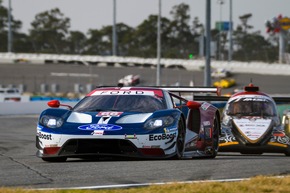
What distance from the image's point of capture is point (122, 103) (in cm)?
1166

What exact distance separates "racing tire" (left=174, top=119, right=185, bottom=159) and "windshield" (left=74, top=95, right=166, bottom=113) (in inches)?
17.6

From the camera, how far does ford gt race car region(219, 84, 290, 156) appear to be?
47.5ft

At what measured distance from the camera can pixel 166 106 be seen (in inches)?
464

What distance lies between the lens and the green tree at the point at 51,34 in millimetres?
152375

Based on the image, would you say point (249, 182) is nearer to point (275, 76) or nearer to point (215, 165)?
point (215, 165)

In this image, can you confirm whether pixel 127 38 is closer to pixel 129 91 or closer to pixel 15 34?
pixel 15 34

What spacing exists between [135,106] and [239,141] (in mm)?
3583

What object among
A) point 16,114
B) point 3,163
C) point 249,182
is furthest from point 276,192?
point 16,114

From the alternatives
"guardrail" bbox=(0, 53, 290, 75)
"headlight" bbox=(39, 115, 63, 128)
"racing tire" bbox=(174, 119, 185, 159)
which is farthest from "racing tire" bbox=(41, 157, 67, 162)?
"guardrail" bbox=(0, 53, 290, 75)

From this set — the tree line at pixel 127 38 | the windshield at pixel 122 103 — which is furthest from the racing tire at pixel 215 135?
the tree line at pixel 127 38

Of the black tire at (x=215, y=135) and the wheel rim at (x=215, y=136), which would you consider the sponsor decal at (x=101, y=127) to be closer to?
the black tire at (x=215, y=135)

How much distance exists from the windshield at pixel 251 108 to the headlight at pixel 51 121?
5.50 meters

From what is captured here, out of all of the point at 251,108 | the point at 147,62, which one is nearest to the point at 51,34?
the point at 147,62

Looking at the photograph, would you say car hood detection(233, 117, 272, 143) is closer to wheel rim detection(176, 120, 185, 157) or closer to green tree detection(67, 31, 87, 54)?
wheel rim detection(176, 120, 185, 157)
